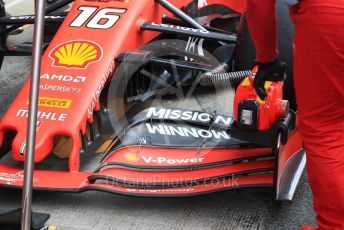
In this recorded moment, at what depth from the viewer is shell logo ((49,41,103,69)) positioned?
3.17 meters

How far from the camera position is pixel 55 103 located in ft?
9.74

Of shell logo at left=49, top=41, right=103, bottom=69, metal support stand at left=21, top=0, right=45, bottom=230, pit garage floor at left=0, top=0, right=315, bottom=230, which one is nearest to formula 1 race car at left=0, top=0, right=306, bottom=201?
shell logo at left=49, top=41, right=103, bottom=69

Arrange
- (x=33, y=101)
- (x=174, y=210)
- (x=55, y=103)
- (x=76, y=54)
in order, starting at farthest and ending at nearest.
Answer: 1. (x=76, y=54)
2. (x=55, y=103)
3. (x=174, y=210)
4. (x=33, y=101)

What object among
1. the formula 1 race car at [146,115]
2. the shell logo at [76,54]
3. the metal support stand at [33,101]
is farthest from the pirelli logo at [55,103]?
the metal support stand at [33,101]

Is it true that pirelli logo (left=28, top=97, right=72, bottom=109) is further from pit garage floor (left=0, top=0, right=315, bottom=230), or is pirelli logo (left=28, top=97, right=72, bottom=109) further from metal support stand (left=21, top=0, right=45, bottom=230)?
metal support stand (left=21, top=0, right=45, bottom=230)

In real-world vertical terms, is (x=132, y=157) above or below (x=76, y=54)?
below

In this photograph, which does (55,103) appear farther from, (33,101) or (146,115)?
(33,101)

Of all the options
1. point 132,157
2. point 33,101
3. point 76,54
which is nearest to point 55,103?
point 76,54

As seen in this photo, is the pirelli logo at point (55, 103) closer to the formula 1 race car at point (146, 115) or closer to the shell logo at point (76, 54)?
the formula 1 race car at point (146, 115)

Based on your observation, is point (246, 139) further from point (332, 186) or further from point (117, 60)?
point (117, 60)

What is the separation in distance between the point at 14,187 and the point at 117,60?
0.93 metres

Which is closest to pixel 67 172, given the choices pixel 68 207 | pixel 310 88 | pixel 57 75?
pixel 68 207

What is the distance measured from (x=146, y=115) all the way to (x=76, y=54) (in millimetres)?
567

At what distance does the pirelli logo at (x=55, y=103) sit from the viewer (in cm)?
295
